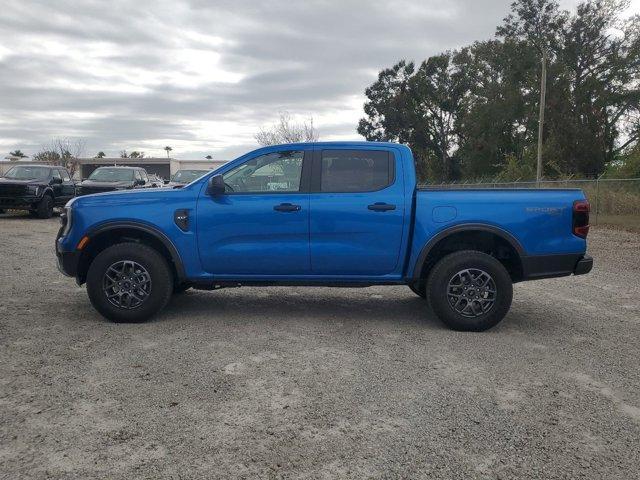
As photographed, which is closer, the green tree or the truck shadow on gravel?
the truck shadow on gravel

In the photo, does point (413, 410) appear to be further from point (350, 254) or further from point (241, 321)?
point (241, 321)

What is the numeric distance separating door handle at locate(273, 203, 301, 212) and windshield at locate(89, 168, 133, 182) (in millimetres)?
14258

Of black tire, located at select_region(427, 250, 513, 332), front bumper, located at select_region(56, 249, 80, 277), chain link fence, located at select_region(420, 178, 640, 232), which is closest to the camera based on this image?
black tire, located at select_region(427, 250, 513, 332)

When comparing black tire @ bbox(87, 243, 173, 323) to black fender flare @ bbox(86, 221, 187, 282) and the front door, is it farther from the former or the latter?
the front door

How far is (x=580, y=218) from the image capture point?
18.5ft

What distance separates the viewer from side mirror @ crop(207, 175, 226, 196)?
223 inches

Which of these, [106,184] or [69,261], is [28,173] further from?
[69,261]

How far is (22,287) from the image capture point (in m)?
7.57

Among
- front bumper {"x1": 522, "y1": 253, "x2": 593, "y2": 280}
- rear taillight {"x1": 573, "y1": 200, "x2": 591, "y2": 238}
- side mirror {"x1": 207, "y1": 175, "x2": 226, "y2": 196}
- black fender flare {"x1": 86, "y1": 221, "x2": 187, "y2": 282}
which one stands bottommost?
front bumper {"x1": 522, "y1": 253, "x2": 593, "y2": 280}

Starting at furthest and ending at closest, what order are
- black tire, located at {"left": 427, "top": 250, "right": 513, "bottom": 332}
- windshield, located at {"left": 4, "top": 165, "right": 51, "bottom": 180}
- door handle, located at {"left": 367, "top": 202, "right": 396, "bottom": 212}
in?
windshield, located at {"left": 4, "top": 165, "right": 51, "bottom": 180} < door handle, located at {"left": 367, "top": 202, "right": 396, "bottom": 212} < black tire, located at {"left": 427, "top": 250, "right": 513, "bottom": 332}

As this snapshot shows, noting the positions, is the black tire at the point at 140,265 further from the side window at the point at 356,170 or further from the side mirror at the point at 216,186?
the side window at the point at 356,170

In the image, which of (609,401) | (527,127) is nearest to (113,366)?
(609,401)

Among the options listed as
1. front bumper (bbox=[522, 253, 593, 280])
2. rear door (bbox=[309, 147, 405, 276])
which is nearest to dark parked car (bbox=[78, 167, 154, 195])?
rear door (bbox=[309, 147, 405, 276])

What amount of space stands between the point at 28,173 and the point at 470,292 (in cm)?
1644
